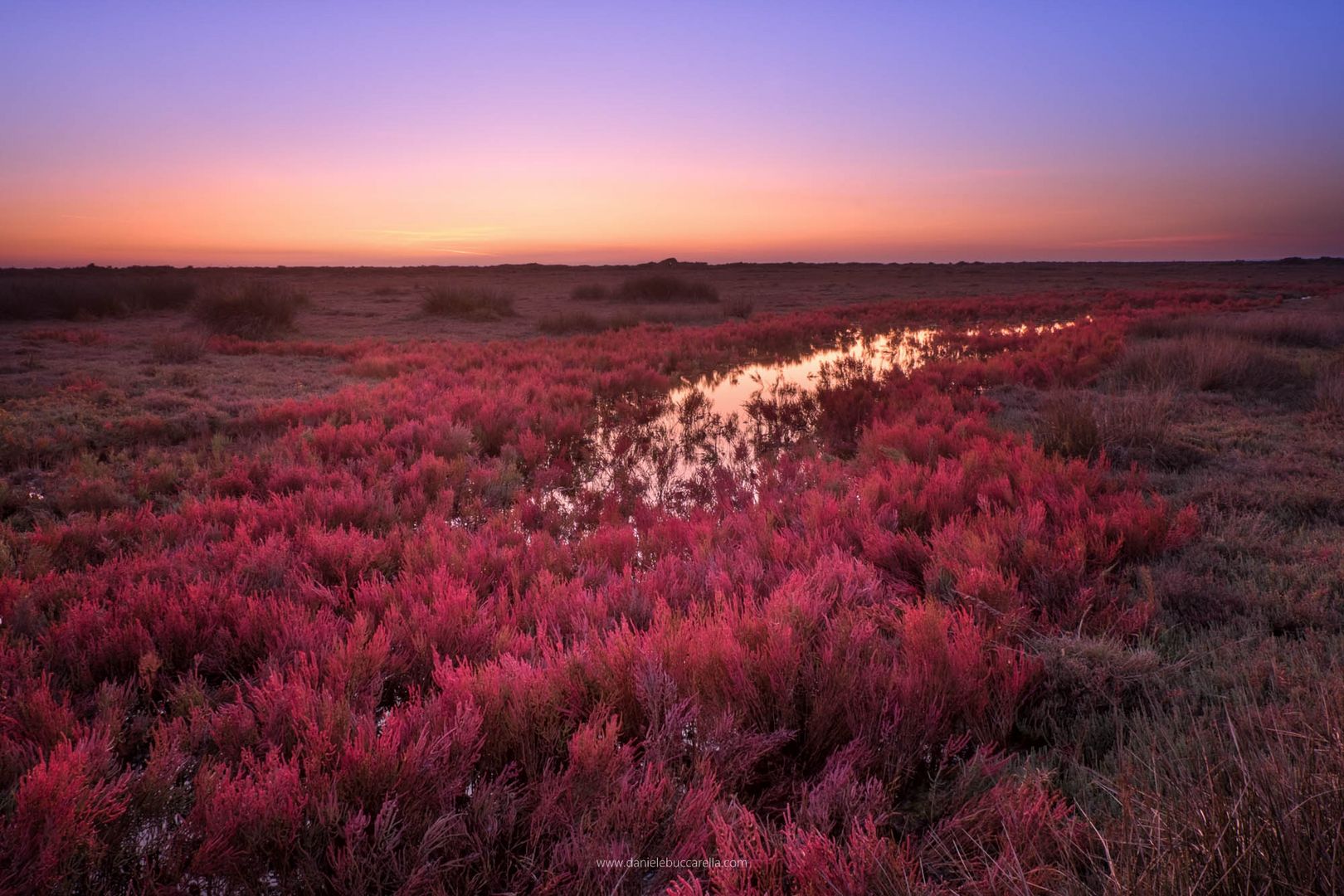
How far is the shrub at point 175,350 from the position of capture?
14.0 m

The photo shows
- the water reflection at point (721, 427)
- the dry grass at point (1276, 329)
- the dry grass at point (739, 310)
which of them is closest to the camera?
the water reflection at point (721, 427)

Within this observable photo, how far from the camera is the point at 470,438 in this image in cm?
792

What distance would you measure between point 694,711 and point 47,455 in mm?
7995

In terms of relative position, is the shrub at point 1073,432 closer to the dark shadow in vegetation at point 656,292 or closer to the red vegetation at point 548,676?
the red vegetation at point 548,676

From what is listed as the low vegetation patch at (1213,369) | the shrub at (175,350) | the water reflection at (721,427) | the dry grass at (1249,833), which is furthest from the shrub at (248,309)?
the dry grass at (1249,833)

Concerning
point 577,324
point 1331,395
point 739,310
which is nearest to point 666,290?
point 739,310

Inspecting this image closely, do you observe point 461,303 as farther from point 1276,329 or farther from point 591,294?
point 1276,329

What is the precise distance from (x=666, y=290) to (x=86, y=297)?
2608cm

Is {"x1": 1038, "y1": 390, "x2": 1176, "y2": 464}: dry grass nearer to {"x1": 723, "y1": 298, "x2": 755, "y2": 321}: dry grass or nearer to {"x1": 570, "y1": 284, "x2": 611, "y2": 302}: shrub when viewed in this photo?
{"x1": 723, "y1": 298, "x2": 755, "y2": 321}: dry grass

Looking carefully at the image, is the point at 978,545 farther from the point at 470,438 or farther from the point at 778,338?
the point at 778,338

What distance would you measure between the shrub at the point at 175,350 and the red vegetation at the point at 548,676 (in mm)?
9992

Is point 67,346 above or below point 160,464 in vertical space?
above

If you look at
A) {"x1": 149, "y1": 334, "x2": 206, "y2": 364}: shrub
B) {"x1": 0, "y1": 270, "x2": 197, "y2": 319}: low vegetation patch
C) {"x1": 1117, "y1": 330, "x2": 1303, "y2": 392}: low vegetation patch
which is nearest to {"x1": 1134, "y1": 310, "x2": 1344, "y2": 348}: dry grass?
{"x1": 1117, "y1": 330, "x2": 1303, "y2": 392}: low vegetation patch

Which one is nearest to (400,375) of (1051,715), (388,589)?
(388,589)
